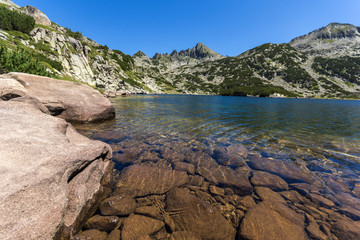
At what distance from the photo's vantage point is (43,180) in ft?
10.3

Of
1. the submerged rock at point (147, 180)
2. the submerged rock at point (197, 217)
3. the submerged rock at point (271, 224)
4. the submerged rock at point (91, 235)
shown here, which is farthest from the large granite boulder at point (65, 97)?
the submerged rock at point (271, 224)

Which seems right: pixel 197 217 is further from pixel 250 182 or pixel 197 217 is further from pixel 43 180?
pixel 43 180

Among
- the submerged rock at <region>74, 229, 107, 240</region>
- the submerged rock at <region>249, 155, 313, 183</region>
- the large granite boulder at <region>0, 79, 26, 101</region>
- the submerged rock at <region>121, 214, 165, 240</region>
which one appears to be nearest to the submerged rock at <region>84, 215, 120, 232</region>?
the submerged rock at <region>74, 229, 107, 240</region>

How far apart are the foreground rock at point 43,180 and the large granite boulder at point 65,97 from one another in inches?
321

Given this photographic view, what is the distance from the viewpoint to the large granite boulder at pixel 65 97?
11.7m

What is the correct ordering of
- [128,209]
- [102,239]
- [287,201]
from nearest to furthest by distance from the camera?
[102,239], [128,209], [287,201]

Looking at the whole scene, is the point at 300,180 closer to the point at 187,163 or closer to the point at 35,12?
the point at 187,163

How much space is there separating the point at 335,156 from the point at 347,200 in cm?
503

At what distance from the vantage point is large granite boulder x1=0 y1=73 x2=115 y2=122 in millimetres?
11688

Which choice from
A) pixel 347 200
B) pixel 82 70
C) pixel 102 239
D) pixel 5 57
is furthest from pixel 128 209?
pixel 82 70

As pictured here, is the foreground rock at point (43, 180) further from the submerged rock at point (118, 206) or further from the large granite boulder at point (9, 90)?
the large granite boulder at point (9, 90)

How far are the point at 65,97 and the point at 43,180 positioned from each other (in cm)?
1348

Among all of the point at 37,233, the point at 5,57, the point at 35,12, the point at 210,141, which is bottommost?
the point at 210,141

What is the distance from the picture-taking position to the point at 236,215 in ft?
15.3
